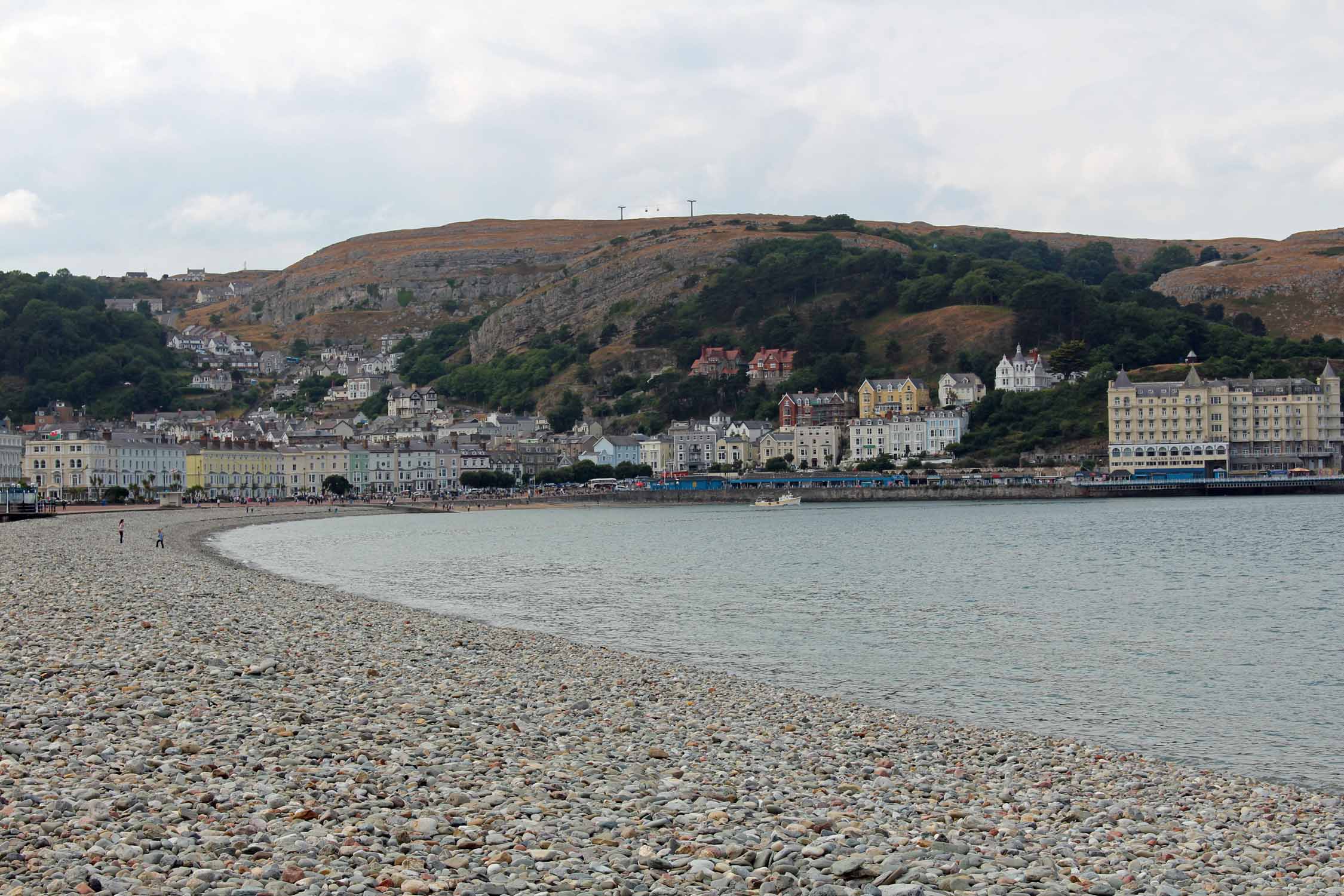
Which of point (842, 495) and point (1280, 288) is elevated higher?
point (1280, 288)

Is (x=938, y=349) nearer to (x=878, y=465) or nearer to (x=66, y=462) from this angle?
(x=878, y=465)

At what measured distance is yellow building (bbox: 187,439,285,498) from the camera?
104m

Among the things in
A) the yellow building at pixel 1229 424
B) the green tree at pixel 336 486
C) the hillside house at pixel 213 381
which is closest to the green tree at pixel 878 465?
the yellow building at pixel 1229 424

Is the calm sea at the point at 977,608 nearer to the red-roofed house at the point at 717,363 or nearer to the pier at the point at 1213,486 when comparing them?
the pier at the point at 1213,486

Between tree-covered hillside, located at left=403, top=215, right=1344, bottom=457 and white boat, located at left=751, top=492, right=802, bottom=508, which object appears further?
tree-covered hillside, located at left=403, top=215, right=1344, bottom=457

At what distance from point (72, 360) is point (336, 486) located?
63494 mm

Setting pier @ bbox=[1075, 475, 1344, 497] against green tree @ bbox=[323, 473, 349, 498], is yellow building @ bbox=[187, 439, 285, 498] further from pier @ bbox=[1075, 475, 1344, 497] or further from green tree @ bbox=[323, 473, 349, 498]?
pier @ bbox=[1075, 475, 1344, 497]

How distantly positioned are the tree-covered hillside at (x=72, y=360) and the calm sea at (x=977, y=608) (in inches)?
3692

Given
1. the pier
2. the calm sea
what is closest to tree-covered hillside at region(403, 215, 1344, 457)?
the pier

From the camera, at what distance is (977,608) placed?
26344 millimetres

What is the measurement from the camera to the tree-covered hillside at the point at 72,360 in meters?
Answer: 142

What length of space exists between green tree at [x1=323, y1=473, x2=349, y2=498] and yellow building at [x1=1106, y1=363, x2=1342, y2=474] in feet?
207

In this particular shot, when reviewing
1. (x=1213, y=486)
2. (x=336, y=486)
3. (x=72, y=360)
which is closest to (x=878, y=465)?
(x=1213, y=486)

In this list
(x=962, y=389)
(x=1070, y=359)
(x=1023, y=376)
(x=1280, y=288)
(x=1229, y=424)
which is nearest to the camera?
(x=1229, y=424)
